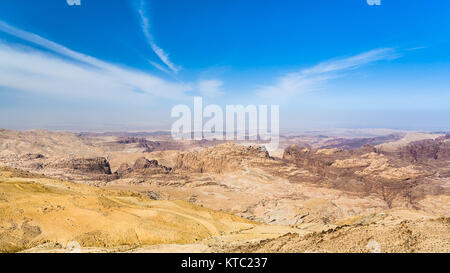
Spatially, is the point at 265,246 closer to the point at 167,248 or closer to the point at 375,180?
the point at 167,248
